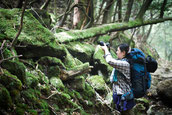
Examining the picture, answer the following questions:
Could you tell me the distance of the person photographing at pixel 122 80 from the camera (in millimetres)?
3812

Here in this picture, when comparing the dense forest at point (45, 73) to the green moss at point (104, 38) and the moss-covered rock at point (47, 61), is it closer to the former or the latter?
the moss-covered rock at point (47, 61)

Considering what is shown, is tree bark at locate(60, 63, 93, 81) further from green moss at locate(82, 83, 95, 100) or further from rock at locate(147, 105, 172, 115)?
rock at locate(147, 105, 172, 115)

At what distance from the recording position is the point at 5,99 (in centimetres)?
190

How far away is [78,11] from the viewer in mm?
8914

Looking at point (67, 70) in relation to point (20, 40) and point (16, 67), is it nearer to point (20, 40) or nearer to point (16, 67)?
point (20, 40)

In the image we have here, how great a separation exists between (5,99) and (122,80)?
3.04m

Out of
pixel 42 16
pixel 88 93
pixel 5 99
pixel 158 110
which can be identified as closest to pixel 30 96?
pixel 5 99

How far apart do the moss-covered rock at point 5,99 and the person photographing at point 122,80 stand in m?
2.64

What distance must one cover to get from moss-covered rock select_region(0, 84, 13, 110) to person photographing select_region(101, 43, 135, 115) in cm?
264

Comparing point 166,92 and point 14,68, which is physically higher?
point 14,68

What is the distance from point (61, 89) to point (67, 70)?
0.77 metres

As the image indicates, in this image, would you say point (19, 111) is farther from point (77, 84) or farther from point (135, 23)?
point (135, 23)

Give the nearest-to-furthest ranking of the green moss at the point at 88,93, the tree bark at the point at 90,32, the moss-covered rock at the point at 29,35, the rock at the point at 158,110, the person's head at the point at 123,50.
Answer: the moss-covered rock at the point at 29,35 < the person's head at the point at 123,50 < the green moss at the point at 88,93 < the tree bark at the point at 90,32 < the rock at the point at 158,110

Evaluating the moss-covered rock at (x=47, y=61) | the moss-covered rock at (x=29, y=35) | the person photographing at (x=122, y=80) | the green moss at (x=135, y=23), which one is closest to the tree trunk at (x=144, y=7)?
the green moss at (x=135, y=23)
